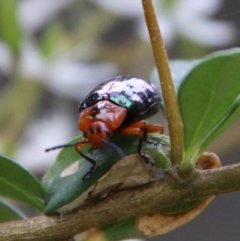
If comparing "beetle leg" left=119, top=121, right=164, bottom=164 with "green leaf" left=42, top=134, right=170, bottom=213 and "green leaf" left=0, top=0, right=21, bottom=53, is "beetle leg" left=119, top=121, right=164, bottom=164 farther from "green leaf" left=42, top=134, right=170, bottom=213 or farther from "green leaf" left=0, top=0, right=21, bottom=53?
"green leaf" left=0, top=0, right=21, bottom=53

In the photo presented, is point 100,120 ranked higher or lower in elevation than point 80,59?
higher

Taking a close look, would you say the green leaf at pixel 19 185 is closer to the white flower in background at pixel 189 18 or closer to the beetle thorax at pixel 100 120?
the beetle thorax at pixel 100 120

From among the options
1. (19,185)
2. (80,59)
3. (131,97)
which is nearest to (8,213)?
(19,185)

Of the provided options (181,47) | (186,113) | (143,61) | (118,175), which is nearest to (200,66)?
(186,113)

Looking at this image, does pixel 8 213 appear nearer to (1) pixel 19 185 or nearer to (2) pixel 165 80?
(1) pixel 19 185

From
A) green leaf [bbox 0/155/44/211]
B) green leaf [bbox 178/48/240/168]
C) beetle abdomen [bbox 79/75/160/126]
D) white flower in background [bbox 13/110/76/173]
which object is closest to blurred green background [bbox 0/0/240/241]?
white flower in background [bbox 13/110/76/173]
